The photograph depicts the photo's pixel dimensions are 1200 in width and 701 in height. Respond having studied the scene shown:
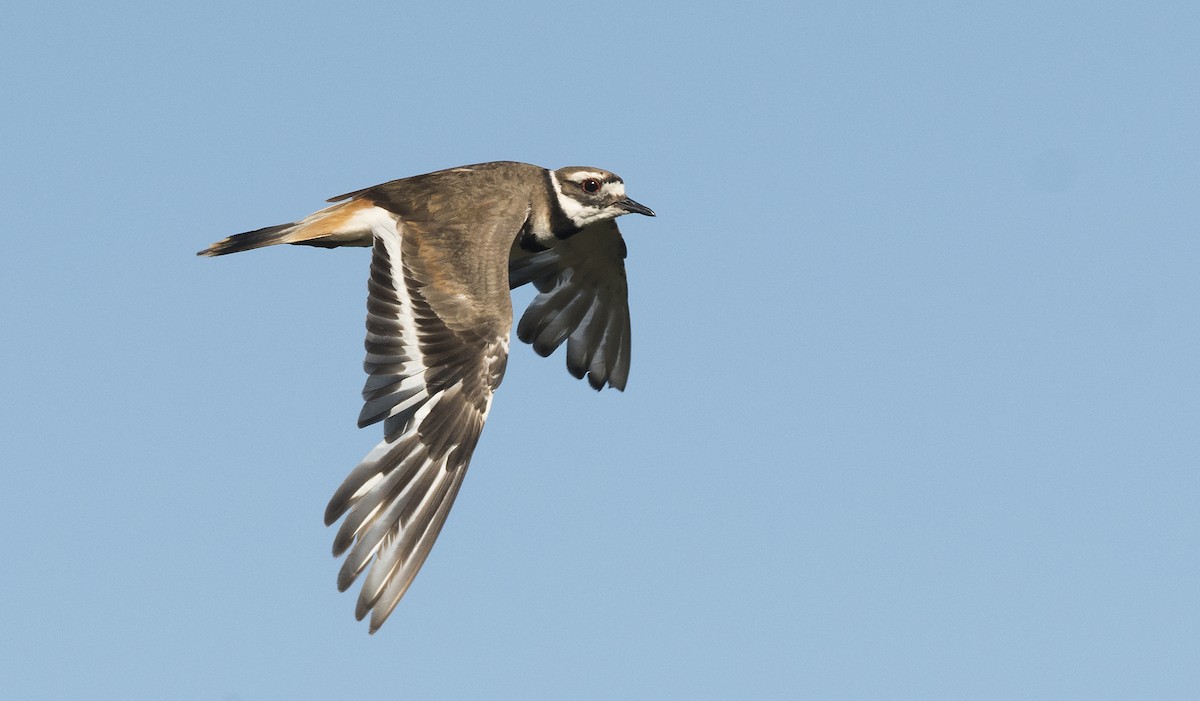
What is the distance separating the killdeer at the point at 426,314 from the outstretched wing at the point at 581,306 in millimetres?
674

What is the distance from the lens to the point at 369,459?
32.4 ft

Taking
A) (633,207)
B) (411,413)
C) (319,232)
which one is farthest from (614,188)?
(411,413)

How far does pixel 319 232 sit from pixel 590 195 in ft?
8.08

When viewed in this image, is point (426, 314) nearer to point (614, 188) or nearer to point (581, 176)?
point (581, 176)

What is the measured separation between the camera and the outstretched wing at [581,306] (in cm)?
1437

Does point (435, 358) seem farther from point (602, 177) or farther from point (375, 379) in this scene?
point (602, 177)

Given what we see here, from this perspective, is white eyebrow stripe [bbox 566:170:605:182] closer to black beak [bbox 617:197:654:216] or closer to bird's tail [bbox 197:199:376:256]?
black beak [bbox 617:197:654:216]

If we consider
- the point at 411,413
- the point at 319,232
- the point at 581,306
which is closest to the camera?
the point at 411,413

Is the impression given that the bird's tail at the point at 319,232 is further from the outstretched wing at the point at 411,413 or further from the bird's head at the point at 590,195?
the bird's head at the point at 590,195

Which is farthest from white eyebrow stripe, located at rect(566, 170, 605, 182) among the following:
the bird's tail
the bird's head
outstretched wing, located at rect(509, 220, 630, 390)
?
the bird's tail

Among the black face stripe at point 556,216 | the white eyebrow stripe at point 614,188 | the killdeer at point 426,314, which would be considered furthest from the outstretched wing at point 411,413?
the white eyebrow stripe at point 614,188

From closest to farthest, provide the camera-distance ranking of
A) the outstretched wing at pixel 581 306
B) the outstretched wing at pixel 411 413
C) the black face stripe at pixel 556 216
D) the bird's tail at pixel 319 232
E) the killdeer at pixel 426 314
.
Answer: the outstretched wing at pixel 411 413
the killdeer at pixel 426 314
the bird's tail at pixel 319 232
the black face stripe at pixel 556 216
the outstretched wing at pixel 581 306

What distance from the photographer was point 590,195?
13.1 meters

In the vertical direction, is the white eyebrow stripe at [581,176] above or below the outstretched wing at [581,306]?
above
